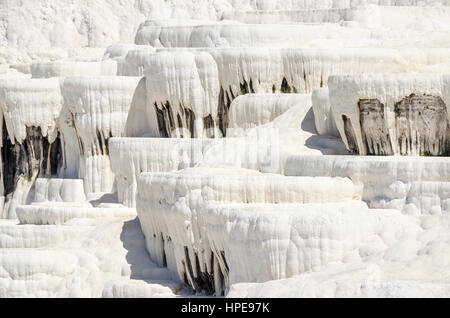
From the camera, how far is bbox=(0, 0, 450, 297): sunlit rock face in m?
26.6

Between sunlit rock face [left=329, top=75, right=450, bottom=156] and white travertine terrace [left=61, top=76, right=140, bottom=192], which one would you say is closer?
sunlit rock face [left=329, top=75, right=450, bottom=156]

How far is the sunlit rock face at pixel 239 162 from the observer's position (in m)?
26.6

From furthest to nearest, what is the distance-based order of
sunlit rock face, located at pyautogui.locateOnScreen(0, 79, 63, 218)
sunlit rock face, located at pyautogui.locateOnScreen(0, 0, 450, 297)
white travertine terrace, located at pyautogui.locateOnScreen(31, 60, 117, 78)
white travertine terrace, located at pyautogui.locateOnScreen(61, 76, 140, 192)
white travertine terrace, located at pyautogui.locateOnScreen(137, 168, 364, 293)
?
white travertine terrace, located at pyautogui.locateOnScreen(31, 60, 117, 78), sunlit rock face, located at pyautogui.locateOnScreen(0, 79, 63, 218), white travertine terrace, located at pyautogui.locateOnScreen(61, 76, 140, 192), white travertine terrace, located at pyautogui.locateOnScreen(137, 168, 364, 293), sunlit rock face, located at pyautogui.locateOnScreen(0, 0, 450, 297)

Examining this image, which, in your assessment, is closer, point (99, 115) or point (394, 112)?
point (394, 112)

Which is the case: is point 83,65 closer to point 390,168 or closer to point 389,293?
point 390,168

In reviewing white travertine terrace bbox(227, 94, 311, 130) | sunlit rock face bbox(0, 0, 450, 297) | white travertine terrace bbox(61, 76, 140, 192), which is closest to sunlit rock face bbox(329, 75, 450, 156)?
sunlit rock face bbox(0, 0, 450, 297)

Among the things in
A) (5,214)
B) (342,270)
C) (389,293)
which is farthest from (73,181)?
(389,293)

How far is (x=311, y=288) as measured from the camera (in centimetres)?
2425

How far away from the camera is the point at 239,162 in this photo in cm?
3256

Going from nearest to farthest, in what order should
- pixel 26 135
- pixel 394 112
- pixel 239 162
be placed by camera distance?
pixel 394 112
pixel 239 162
pixel 26 135

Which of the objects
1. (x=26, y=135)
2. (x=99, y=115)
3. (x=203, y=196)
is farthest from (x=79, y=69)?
(x=203, y=196)

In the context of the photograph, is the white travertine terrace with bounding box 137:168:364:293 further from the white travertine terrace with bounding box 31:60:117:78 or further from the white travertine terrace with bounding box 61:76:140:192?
the white travertine terrace with bounding box 31:60:117:78

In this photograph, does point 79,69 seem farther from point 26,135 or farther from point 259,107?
point 259,107

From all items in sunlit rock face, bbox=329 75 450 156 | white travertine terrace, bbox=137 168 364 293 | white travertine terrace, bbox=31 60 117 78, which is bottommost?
white travertine terrace, bbox=137 168 364 293
